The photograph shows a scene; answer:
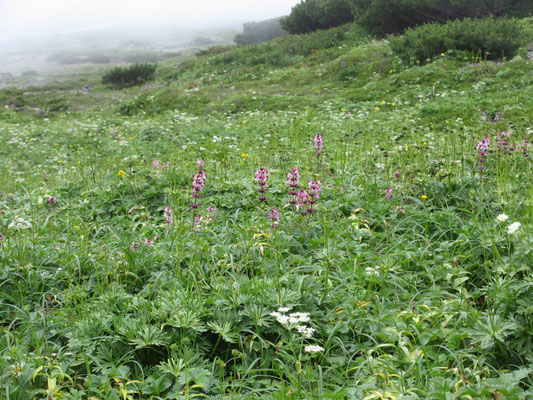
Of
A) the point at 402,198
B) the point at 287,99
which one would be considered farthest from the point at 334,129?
the point at 287,99

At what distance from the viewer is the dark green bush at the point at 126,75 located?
1005 inches

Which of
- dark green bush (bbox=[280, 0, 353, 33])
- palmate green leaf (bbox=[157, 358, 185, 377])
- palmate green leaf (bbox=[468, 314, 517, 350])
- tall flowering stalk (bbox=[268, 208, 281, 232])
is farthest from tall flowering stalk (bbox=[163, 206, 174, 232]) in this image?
dark green bush (bbox=[280, 0, 353, 33])

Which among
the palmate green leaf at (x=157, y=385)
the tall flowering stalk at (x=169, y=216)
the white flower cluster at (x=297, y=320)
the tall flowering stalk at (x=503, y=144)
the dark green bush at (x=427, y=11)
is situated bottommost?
the palmate green leaf at (x=157, y=385)

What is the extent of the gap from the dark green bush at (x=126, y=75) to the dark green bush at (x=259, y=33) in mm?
15692

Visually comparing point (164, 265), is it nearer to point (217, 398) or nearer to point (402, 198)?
point (217, 398)

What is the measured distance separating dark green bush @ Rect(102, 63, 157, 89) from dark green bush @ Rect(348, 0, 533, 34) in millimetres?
13941

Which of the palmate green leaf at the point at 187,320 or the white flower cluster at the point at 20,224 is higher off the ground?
the white flower cluster at the point at 20,224

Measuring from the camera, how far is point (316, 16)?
2741 cm

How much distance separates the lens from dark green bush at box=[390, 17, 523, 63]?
12188 mm

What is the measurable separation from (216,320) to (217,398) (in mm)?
512

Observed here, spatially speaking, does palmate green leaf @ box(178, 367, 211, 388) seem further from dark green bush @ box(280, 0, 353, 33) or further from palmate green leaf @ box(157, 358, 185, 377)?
dark green bush @ box(280, 0, 353, 33)

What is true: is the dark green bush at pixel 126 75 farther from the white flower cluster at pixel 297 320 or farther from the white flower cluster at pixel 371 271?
the white flower cluster at pixel 297 320

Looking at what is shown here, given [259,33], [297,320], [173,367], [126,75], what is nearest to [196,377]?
[173,367]

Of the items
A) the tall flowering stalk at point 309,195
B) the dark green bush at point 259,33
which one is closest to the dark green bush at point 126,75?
the dark green bush at point 259,33
